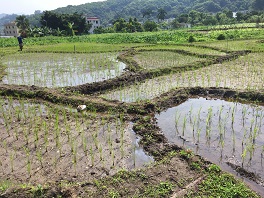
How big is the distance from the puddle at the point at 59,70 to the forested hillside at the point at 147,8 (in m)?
69.4

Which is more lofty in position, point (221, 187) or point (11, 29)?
point (11, 29)

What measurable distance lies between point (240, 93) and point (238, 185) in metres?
5.74

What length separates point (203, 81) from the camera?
11.9m

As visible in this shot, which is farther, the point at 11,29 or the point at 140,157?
the point at 11,29

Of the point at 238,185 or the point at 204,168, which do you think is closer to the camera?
the point at 238,185

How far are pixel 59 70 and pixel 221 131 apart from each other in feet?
35.7

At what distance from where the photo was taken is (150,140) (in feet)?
23.4

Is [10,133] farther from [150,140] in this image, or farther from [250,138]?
[250,138]

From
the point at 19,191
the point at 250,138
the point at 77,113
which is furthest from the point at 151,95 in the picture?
the point at 19,191

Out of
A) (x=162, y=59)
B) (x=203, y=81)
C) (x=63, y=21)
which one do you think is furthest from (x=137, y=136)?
(x=63, y=21)

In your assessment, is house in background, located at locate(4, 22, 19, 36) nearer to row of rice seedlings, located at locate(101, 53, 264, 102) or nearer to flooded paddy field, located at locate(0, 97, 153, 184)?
row of rice seedlings, located at locate(101, 53, 264, 102)

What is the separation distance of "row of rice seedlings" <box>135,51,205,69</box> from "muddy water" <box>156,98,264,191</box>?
6.32 meters

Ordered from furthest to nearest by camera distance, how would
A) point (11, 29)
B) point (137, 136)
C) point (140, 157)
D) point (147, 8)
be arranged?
point (147, 8)
point (11, 29)
point (137, 136)
point (140, 157)

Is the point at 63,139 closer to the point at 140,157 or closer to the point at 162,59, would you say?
the point at 140,157
